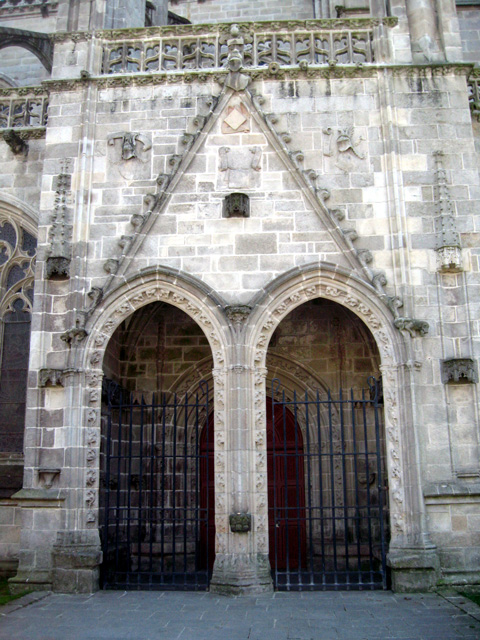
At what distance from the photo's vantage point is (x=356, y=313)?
31.9 ft

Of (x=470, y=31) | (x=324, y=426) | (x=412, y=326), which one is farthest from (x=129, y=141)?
(x=470, y=31)

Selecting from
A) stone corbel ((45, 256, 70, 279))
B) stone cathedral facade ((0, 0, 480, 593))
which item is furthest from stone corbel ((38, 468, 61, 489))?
stone corbel ((45, 256, 70, 279))

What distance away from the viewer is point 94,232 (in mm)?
10258

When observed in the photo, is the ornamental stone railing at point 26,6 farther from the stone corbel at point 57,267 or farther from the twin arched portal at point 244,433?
the stone corbel at point 57,267

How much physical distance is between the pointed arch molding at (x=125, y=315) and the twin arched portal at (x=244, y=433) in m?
0.02

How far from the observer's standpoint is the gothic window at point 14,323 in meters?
11.5

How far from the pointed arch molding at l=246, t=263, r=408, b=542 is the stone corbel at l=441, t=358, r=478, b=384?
605mm

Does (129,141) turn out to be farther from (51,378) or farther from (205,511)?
(205,511)

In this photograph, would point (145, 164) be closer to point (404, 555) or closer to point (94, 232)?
point (94, 232)

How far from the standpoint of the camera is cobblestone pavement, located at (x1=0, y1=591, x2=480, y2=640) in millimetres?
6754

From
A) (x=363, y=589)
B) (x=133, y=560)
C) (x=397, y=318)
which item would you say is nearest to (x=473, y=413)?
(x=397, y=318)

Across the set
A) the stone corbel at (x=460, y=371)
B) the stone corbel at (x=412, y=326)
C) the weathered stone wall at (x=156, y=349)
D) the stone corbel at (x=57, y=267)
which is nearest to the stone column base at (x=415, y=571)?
the stone corbel at (x=460, y=371)

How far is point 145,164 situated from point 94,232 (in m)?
1.32

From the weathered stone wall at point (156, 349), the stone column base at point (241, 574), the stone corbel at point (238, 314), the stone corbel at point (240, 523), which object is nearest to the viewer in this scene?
the stone column base at point (241, 574)
